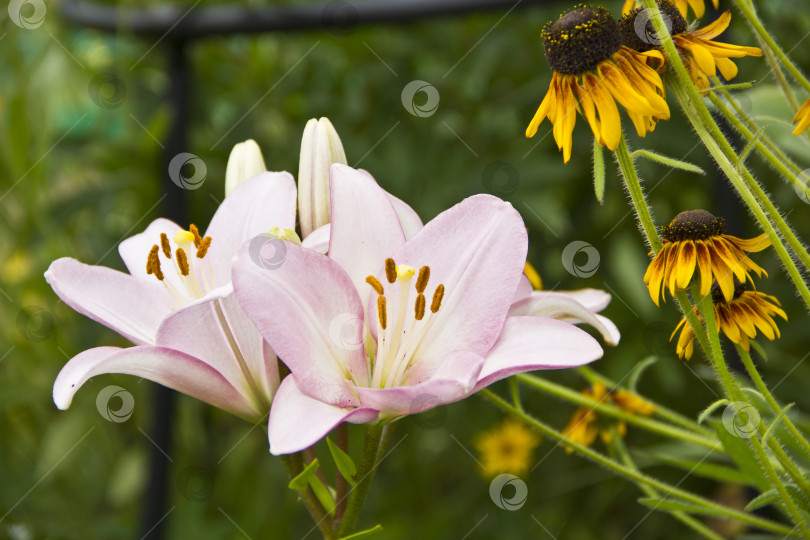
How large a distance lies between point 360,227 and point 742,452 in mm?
159

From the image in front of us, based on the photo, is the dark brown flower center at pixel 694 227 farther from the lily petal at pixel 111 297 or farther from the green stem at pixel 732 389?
the lily petal at pixel 111 297

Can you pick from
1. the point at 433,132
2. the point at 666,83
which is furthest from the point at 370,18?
the point at 666,83

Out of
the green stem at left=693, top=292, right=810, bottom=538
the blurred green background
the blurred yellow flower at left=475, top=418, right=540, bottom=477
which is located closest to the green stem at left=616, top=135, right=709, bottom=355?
the green stem at left=693, top=292, right=810, bottom=538

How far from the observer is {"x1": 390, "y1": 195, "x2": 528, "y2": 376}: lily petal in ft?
0.87

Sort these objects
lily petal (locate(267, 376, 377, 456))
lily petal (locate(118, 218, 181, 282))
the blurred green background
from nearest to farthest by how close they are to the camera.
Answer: lily petal (locate(267, 376, 377, 456)) → lily petal (locate(118, 218, 181, 282)) → the blurred green background

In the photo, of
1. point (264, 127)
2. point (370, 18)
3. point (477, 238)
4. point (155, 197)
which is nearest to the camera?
point (477, 238)

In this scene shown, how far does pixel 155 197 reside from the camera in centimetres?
85

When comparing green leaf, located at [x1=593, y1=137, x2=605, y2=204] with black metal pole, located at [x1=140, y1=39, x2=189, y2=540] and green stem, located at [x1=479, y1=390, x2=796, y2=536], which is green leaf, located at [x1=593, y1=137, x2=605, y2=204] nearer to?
green stem, located at [x1=479, y1=390, x2=796, y2=536]

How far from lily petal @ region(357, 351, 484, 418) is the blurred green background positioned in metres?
0.47

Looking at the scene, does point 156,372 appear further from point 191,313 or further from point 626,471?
point 626,471

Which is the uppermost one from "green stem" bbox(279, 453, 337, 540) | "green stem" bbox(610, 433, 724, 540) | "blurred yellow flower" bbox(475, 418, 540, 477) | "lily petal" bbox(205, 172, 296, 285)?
"lily petal" bbox(205, 172, 296, 285)

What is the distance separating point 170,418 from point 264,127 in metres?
0.42

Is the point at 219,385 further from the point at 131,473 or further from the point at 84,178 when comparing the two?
the point at 84,178

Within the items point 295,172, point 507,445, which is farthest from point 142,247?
point 507,445
